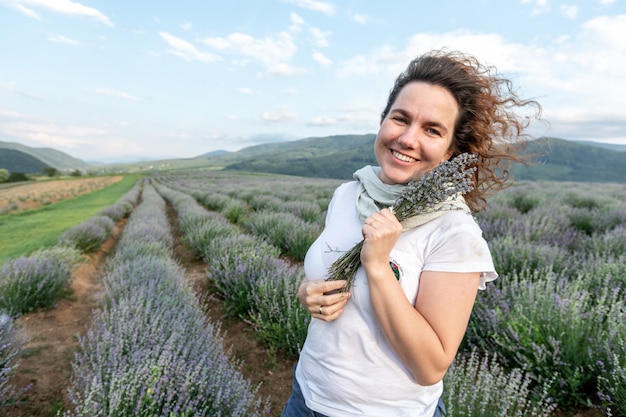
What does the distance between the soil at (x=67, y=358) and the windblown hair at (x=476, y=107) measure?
1.68 metres

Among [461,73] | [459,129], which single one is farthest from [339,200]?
[461,73]

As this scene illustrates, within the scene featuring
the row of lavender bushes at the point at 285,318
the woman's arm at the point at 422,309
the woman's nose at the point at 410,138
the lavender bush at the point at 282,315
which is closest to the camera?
the woman's arm at the point at 422,309

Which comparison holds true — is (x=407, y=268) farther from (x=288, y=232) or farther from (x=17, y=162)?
(x=17, y=162)

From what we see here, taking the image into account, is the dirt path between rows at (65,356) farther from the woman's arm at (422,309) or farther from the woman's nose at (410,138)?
the woman's nose at (410,138)

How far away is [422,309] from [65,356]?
4.02m

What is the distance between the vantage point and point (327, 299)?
112 cm

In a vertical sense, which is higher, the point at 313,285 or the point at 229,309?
the point at 313,285

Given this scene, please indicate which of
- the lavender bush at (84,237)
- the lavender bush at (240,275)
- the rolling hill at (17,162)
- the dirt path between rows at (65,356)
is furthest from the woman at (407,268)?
the rolling hill at (17,162)

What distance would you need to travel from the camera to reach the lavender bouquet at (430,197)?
1052 millimetres

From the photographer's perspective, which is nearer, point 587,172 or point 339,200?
point 339,200

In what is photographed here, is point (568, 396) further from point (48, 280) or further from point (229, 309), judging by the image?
point (48, 280)

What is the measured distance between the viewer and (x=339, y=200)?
1.58 m

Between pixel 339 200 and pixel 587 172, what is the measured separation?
17926 cm

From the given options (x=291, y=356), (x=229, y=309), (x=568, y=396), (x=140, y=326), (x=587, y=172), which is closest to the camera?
(x=568, y=396)
